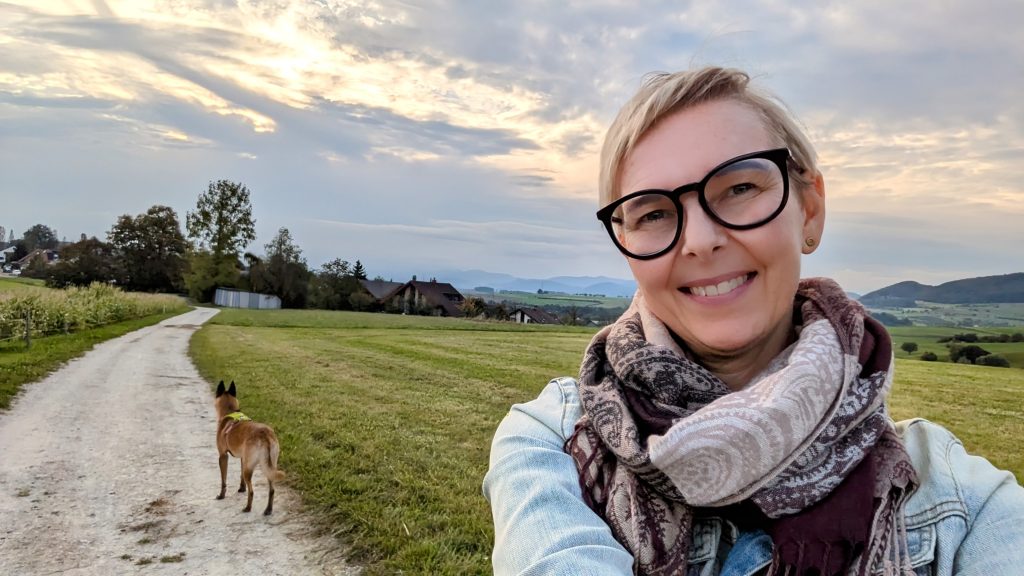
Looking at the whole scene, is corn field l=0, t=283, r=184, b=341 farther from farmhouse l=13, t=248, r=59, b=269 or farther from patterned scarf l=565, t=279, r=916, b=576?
farmhouse l=13, t=248, r=59, b=269

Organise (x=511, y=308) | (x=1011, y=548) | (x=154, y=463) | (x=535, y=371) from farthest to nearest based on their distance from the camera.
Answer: (x=511, y=308)
(x=535, y=371)
(x=154, y=463)
(x=1011, y=548)

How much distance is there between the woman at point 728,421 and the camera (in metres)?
1.13

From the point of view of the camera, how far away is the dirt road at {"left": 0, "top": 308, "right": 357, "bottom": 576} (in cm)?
434

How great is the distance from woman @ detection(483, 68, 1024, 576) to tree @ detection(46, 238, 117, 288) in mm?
60557

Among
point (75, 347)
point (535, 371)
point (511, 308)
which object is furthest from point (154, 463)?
point (511, 308)

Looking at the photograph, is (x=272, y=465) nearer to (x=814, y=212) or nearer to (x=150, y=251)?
(x=814, y=212)

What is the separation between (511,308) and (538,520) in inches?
1620

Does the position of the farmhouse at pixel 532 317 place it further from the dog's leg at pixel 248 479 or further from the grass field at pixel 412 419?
the dog's leg at pixel 248 479

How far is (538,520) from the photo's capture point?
115cm

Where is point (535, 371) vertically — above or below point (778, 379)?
below

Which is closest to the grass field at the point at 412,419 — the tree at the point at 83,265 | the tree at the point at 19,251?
the tree at the point at 83,265

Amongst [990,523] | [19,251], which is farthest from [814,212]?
[19,251]

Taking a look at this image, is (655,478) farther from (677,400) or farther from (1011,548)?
(1011,548)

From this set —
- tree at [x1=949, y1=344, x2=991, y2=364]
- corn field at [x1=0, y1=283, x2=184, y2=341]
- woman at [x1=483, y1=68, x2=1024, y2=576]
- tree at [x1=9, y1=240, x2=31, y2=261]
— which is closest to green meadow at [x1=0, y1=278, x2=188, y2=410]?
corn field at [x1=0, y1=283, x2=184, y2=341]
